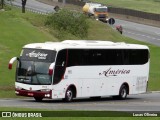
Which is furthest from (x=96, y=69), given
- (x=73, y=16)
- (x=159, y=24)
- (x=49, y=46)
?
(x=159, y=24)

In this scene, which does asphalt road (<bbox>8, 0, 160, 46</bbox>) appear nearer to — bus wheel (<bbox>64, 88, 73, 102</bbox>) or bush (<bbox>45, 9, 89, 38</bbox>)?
bush (<bbox>45, 9, 89, 38</bbox>)

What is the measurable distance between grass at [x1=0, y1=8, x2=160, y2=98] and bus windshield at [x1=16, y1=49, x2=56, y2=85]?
6043 mm

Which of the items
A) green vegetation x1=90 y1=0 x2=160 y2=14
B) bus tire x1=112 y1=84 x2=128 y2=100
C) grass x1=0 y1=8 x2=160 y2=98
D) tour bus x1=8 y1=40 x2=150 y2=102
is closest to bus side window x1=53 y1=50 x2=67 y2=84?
tour bus x1=8 y1=40 x2=150 y2=102

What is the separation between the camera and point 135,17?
376 ft

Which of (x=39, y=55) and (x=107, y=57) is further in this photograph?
(x=107, y=57)

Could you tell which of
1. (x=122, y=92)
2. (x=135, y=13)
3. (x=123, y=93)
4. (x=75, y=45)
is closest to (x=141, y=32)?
(x=135, y=13)

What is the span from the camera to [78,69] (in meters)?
37.1

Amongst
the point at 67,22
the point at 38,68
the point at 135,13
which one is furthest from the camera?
the point at 135,13

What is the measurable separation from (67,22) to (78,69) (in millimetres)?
39028

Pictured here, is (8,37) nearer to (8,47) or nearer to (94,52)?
(8,47)

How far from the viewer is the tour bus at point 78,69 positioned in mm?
35438

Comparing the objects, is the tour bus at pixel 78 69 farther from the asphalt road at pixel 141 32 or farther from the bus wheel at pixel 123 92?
the asphalt road at pixel 141 32

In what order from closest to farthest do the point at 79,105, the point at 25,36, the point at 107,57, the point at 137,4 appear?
the point at 79,105 < the point at 107,57 < the point at 25,36 < the point at 137,4

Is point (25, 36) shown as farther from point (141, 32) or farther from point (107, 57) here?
point (141, 32)
